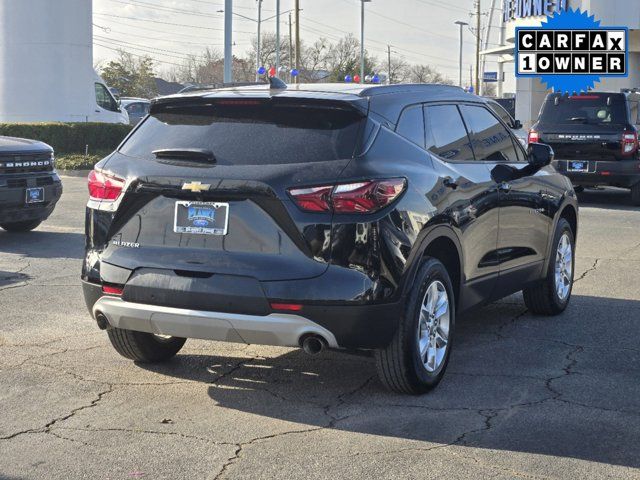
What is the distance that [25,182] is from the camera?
12156 mm

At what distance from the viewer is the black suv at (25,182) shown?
11.9m

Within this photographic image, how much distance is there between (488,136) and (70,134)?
21.4m

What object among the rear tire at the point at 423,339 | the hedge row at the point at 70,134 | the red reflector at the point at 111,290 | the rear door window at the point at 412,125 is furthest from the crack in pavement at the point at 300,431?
the hedge row at the point at 70,134

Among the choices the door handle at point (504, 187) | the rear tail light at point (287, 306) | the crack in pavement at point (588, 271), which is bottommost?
the crack in pavement at point (588, 271)

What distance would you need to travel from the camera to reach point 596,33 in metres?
38.2

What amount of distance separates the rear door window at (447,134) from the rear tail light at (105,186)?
1817 millimetres

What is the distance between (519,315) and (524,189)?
1246 mm

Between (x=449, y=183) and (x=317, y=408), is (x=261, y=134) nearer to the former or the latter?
(x=449, y=183)

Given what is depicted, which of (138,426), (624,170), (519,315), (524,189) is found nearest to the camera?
(138,426)

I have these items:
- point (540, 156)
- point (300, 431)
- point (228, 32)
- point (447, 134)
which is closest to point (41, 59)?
point (228, 32)

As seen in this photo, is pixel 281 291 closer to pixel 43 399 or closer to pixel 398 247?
pixel 398 247

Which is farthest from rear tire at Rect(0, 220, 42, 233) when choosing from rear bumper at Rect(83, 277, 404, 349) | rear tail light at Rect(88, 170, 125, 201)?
rear bumper at Rect(83, 277, 404, 349)

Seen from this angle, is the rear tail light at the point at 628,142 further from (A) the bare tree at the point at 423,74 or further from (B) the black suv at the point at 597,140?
(A) the bare tree at the point at 423,74

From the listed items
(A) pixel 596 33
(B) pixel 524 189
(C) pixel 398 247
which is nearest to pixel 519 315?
(B) pixel 524 189
